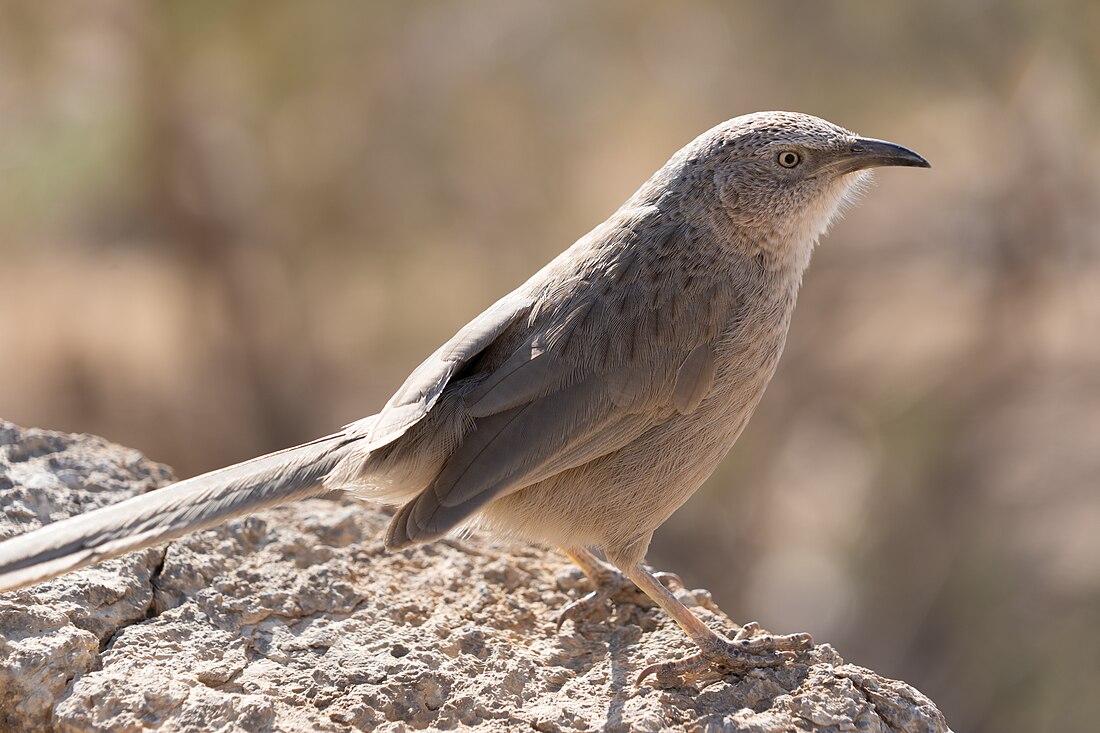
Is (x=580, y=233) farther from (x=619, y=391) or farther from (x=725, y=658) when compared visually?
(x=725, y=658)

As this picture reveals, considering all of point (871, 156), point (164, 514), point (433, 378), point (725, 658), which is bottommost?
point (725, 658)

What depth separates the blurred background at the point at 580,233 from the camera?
951 centimetres

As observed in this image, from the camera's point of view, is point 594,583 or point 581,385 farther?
point 594,583

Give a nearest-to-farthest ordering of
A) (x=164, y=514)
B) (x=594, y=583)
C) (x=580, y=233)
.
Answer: (x=164, y=514) → (x=594, y=583) → (x=580, y=233)

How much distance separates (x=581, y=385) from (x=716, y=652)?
3.51 feet

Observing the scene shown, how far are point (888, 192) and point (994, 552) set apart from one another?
4025 millimetres

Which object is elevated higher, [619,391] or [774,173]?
[774,173]

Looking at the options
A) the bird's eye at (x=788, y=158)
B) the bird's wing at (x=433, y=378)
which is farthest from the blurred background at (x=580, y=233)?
the bird's wing at (x=433, y=378)

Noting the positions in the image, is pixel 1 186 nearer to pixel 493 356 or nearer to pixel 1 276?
pixel 1 276

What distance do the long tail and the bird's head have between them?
177cm

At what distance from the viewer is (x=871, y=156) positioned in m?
4.32

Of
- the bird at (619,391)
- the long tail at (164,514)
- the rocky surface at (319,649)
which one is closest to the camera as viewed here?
the long tail at (164,514)

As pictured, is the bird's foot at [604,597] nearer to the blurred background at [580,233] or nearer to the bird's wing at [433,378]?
the bird's wing at [433,378]

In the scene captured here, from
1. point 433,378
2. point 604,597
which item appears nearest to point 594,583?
point 604,597
